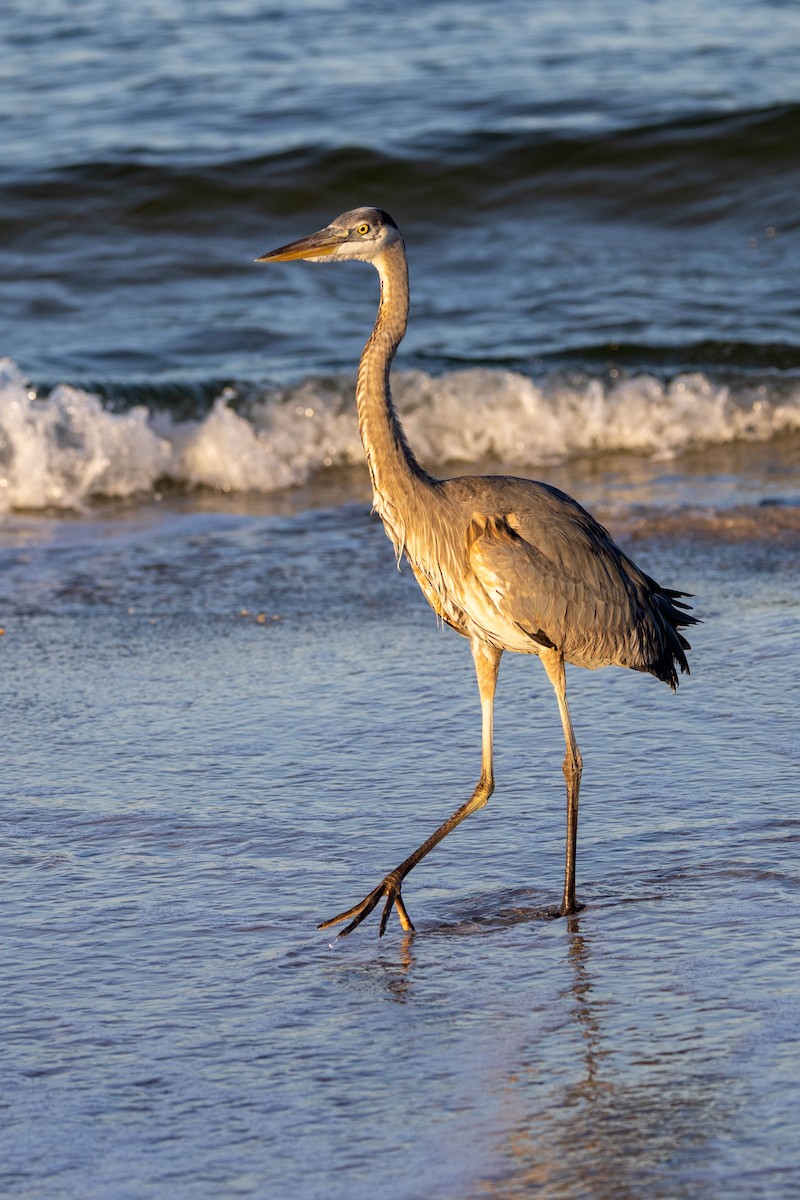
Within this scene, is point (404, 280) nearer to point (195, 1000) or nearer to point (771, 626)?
point (195, 1000)

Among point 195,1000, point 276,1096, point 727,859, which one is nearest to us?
point 276,1096

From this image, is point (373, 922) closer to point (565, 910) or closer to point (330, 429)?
point (565, 910)

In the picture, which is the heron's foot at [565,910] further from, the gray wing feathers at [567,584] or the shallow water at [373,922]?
the gray wing feathers at [567,584]

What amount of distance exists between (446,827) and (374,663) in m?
1.90

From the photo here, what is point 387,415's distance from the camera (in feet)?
16.1

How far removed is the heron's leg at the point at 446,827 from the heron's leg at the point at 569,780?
0.19 meters

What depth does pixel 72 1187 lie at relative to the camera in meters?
3.28

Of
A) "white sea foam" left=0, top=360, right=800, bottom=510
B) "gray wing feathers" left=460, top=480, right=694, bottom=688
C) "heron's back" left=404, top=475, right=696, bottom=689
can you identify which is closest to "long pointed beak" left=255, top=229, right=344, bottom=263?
"heron's back" left=404, top=475, right=696, bottom=689

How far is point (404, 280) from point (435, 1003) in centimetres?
206

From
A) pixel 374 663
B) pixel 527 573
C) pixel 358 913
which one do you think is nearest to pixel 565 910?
pixel 358 913

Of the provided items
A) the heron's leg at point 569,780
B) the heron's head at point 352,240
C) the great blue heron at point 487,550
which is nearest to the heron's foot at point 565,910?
the heron's leg at point 569,780

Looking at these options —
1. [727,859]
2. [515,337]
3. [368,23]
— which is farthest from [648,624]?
[368,23]

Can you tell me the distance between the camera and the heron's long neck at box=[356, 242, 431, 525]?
16.0 ft

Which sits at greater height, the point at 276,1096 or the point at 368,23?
the point at 368,23
